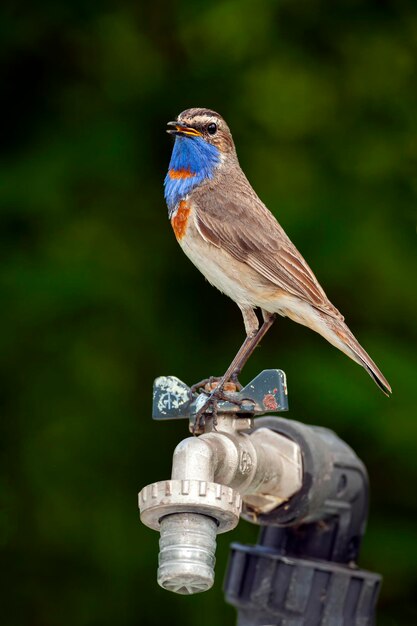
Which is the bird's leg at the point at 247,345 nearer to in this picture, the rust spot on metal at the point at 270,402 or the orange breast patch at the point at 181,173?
the rust spot on metal at the point at 270,402

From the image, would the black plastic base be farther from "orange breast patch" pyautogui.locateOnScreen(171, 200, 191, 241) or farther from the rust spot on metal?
"orange breast patch" pyautogui.locateOnScreen(171, 200, 191, 241)

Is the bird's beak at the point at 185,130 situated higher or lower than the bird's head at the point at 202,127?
lower

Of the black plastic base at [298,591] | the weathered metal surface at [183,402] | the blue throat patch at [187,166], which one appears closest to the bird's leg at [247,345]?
the weathered metal surface at [183,402]

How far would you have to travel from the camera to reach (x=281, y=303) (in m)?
3.65

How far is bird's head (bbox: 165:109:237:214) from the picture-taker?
12.3 feet

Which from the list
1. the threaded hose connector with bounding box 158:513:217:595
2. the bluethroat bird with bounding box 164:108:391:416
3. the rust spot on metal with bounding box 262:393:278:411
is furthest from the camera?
the bluethroat bird with bounding box 164:108:391:416

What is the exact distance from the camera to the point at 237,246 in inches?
145

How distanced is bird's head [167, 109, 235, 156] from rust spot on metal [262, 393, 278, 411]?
1.16m

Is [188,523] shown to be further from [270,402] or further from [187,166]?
[187,166]

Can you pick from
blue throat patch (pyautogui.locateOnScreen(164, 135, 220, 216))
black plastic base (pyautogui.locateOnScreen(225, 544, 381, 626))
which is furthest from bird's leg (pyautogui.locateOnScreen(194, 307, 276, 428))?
black plastic base (pyautogui.locateOnScreen(225, 544, 381, 626))

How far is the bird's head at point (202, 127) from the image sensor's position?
371cm

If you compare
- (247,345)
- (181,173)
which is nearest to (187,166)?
(181,173)

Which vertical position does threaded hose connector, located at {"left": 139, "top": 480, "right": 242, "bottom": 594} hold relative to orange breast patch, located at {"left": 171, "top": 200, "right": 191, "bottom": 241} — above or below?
below

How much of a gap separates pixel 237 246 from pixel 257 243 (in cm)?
7
